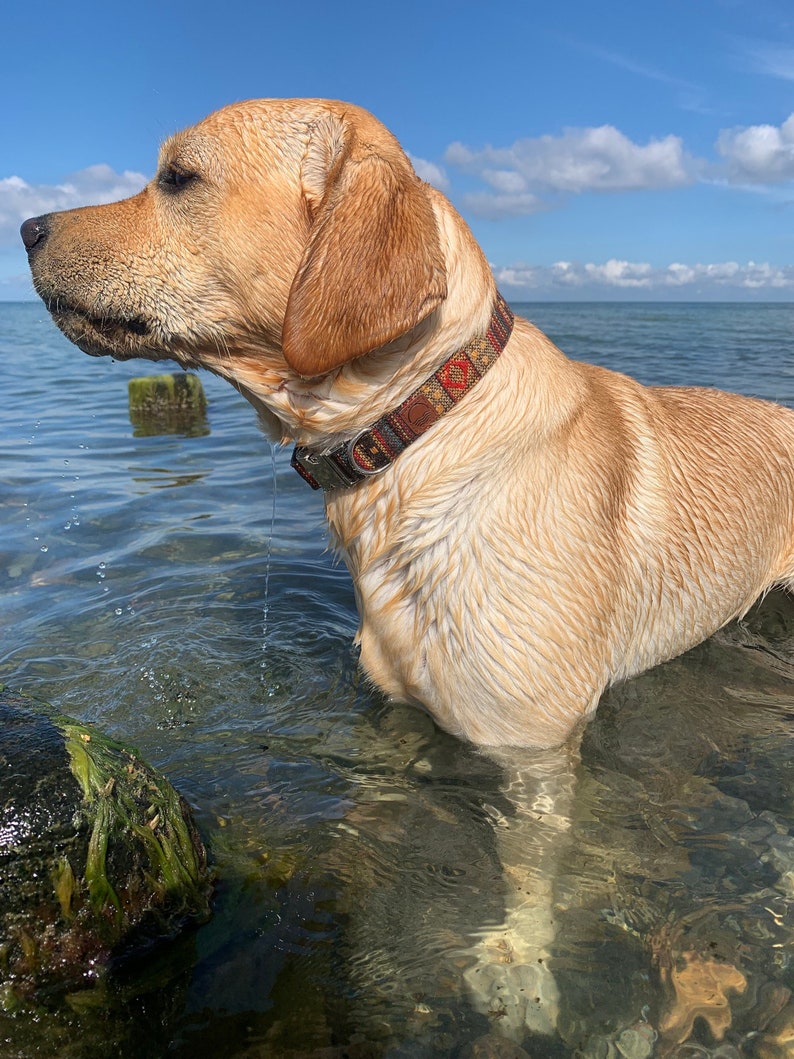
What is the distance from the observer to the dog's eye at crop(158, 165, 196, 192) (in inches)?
120

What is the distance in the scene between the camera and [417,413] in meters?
2.95

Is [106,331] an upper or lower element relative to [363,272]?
lower

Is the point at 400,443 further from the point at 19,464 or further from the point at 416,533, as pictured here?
the point at 19,464

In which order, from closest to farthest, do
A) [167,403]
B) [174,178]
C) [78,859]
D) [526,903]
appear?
[78,859] → [526,903] → [174,178] → [167,403]

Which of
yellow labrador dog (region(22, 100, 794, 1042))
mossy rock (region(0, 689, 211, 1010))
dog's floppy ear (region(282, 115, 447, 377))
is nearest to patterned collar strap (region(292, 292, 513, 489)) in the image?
yellow labrador dog (region(22, 100, 794, 1042))

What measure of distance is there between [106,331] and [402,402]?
1.23m

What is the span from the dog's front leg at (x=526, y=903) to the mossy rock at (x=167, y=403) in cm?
896

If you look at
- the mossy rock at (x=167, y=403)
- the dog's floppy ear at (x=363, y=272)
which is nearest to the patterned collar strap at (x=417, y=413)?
the dog's floppy ear at (x=363, y=272)

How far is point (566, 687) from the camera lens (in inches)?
123

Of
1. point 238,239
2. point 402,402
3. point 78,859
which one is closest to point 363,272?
point 402,402

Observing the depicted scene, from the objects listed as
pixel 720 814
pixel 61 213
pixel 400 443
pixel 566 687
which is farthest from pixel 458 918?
pixel 61 213

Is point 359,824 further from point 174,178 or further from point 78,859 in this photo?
point 174,178

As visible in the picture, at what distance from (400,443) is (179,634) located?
2.47 m

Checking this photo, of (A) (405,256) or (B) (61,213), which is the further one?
(B) (61,213)
